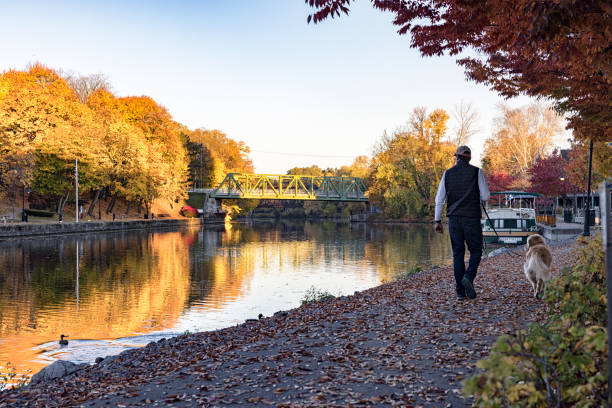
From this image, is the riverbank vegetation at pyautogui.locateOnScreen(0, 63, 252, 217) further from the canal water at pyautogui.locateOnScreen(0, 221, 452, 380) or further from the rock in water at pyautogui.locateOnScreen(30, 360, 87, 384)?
the rock in water at pyautogui.locateOnScreen(30, 360, 87, 384)

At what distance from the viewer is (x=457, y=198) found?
8023 mm

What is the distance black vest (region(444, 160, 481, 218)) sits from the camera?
25.9 ft

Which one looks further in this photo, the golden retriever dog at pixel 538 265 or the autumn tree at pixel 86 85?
the autumn tree at pixel 86 85

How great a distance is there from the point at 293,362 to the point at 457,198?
12.4ft

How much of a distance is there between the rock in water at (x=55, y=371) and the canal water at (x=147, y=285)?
6.50 feet

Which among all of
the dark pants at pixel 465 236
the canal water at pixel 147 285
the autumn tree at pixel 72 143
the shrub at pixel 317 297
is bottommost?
the canal water at pixel 147 285

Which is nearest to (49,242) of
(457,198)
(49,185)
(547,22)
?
(49,185)

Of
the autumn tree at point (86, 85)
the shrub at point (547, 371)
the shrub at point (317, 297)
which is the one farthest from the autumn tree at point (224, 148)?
the shrub at point (547, 371)

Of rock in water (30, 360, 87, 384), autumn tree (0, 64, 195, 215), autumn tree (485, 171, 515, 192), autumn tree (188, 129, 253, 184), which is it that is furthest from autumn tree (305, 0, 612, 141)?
autumn tree (188, 129, 253, 184)

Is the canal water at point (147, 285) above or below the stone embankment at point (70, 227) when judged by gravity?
below

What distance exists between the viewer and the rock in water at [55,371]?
7.96 metres

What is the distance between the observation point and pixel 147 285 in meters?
20.3

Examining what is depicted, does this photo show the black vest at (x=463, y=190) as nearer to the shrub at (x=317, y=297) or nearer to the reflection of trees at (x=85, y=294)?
the shrub at (x=317, y=297)

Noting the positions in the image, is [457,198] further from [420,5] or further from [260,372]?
[260,372]
